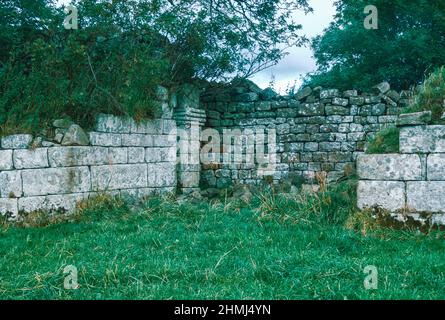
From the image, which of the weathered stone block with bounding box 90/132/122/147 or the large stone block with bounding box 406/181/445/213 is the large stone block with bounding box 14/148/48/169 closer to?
the weathered stone block with bounding box 90/132/122/147

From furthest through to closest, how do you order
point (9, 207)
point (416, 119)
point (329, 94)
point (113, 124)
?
point (329, 94)
point (113, 124)
point (9, 207)
point (416, 119)

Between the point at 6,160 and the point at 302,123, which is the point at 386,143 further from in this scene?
the point at 6,160

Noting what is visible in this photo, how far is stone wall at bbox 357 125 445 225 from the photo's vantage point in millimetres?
5867

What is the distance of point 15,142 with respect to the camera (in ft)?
23.9

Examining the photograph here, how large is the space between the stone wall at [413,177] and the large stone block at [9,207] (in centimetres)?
501

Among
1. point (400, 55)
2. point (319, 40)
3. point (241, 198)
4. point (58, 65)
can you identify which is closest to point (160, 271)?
point (241, 198)

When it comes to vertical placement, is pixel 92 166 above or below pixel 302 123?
below

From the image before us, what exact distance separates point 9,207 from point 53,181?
2.37ft

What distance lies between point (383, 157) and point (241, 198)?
9.89 feet

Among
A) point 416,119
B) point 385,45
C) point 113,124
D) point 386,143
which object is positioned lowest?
point 386,143

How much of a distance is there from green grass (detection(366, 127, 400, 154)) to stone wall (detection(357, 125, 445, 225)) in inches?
7.1

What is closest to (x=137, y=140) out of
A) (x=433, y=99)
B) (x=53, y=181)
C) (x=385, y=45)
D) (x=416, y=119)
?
(x=53, y=181)

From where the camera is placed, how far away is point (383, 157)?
6.17 m
